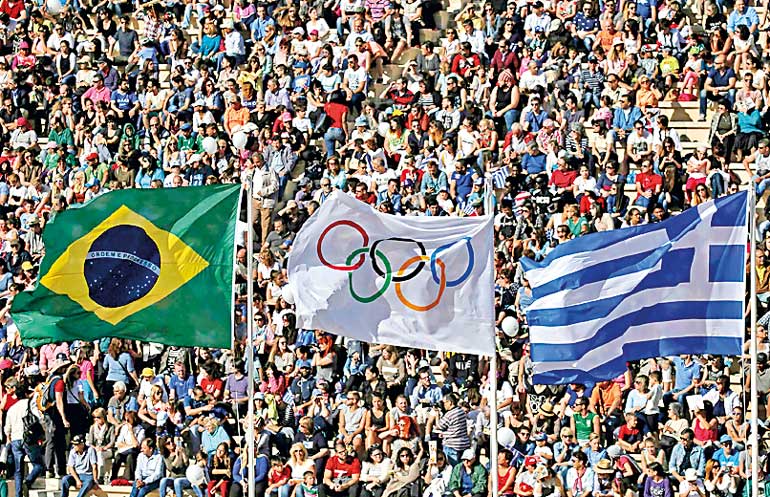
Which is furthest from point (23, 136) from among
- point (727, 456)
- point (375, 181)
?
point (727, 456)

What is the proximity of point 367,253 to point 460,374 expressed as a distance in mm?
5523

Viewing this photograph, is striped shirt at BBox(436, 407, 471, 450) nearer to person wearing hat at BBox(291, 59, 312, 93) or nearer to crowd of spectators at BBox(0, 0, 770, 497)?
crowd of spectators at BBox(0, 0, 770, 497)

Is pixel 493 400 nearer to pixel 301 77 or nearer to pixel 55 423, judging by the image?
pixel 55 423

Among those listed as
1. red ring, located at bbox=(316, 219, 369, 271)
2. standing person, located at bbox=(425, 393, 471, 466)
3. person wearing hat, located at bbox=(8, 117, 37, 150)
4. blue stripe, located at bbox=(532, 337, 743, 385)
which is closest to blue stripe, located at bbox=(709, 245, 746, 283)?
blue stripe, located at bbox=(532, 337, 743, 385)

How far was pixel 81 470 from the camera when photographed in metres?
25.7

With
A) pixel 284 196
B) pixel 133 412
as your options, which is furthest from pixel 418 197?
pixel 133 412

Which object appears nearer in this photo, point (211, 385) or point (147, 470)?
point (147, 470)

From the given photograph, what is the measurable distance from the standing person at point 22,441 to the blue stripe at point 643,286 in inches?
340

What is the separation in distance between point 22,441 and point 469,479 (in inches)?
222

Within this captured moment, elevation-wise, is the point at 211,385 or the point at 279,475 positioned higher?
the point at 211,385

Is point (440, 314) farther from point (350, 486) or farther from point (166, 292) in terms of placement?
point (350, 486)

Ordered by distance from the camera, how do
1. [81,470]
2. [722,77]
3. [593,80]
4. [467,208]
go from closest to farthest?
1. [81,470]
2. [467,208]
3. [722,77]
4. [593,80]

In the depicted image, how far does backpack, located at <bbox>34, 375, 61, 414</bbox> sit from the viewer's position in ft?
87.0

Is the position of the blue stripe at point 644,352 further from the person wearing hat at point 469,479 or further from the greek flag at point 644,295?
the person wearing hat at point 469,479
